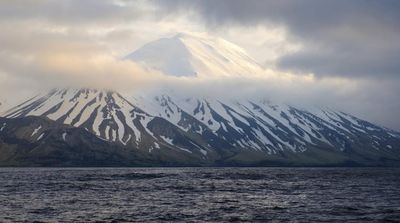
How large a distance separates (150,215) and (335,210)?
25386 mm

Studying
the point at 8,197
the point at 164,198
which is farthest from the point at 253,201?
the point at 8,197

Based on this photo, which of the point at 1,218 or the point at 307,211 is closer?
the point at 1,218

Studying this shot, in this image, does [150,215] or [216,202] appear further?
[216,202]

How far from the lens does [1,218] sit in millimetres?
67750

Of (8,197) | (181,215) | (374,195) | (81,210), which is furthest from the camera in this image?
(374,195)

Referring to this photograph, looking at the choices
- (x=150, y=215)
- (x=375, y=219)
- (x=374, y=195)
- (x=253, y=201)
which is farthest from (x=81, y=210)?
(x=374, y=195)

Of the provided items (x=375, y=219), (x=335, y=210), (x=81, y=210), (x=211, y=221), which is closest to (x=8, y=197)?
(x=81, y=210)

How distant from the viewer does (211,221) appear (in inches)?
2628

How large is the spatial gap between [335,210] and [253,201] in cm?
1747

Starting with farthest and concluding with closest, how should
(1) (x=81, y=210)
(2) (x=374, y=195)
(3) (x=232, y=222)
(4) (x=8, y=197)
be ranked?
1. (2) (x=374, y=195)
2. (4) (x=8, y=197)
3. (1) (x=81, y=210)
4. (3) (x=232, y=222)

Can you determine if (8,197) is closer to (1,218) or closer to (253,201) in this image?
(1,218)

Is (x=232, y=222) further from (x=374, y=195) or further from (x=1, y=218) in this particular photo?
(x=374, y=195)

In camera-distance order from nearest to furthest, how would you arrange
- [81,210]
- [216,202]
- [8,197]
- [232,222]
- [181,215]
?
[232,222] → [181,215] → [81,210] → [216,202] → [8,197]

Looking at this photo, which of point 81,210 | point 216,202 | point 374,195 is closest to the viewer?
point 81,210
